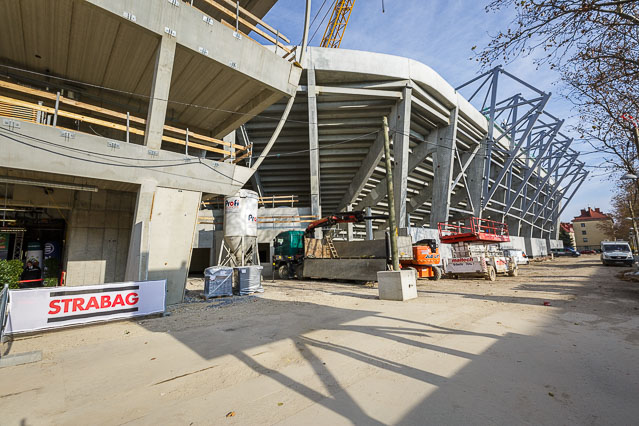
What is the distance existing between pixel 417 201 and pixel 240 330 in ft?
108

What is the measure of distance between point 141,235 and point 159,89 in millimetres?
4986

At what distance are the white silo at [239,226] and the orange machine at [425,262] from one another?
858 cm

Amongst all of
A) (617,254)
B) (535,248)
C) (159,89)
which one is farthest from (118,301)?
(535,248)

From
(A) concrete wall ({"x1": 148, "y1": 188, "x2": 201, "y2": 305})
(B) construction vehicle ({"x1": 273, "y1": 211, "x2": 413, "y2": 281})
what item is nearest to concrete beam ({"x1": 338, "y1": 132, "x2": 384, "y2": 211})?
(B) construction vehicle ({"x1": 273, "y1": 211, "x2": 413, "y2": 281})

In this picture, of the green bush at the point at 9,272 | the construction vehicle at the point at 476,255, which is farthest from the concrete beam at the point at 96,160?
the construction vehicle at the point at 476,255

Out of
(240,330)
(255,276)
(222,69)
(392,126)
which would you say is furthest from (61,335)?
(392,126)

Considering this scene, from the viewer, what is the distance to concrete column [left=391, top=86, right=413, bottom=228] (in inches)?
901

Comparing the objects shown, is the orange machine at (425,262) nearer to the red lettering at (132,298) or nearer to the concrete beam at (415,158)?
the red lettering at (132,298)

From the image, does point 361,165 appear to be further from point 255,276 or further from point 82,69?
point 82,69

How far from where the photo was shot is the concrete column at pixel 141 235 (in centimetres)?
905

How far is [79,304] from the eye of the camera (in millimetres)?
6711

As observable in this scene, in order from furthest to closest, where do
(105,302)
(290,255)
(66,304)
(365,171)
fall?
(365,171), (290,255), (105,302), (66,304)

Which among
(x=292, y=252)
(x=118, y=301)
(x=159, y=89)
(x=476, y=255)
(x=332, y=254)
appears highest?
(x=159, y=89)

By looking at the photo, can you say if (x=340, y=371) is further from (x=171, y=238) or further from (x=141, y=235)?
(x=171, y=238)
